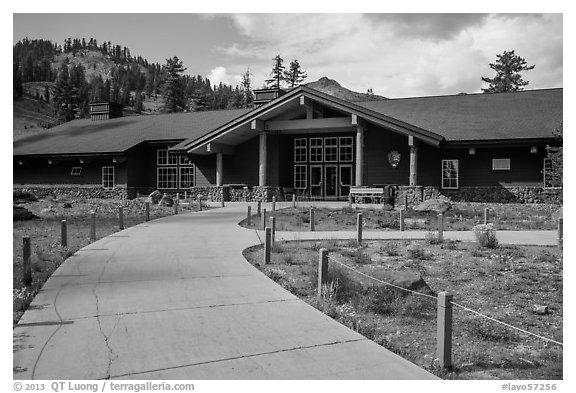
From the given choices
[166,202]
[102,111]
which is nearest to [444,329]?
[166,202]

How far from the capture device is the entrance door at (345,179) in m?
29.0

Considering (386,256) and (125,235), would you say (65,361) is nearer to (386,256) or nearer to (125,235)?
(386,256)

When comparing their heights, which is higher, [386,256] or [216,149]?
[216,149]

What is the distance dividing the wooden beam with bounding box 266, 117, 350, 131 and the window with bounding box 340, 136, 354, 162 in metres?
2.47

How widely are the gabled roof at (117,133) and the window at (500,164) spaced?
1741 centimetres

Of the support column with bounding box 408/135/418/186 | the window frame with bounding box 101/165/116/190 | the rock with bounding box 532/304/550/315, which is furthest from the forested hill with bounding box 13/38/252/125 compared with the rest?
the rock with bounding box 532/304/550/315

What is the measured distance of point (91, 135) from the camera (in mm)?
35000

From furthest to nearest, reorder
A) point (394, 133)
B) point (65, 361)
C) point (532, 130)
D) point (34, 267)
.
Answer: point (394, 133) → point (532, 130) → point (34, 267) → point (65, 361)

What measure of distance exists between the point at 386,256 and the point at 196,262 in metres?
4.21

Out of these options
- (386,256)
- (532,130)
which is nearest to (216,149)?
(532,130)

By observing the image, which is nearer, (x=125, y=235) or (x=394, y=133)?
(x=125, y=235)

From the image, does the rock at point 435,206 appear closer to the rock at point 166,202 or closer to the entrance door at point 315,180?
the entrance door at point 315,180

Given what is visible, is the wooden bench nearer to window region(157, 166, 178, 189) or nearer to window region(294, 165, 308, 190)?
window region(294, 165, 308, 190)

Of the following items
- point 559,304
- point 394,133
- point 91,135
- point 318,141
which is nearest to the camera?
point 559,304
